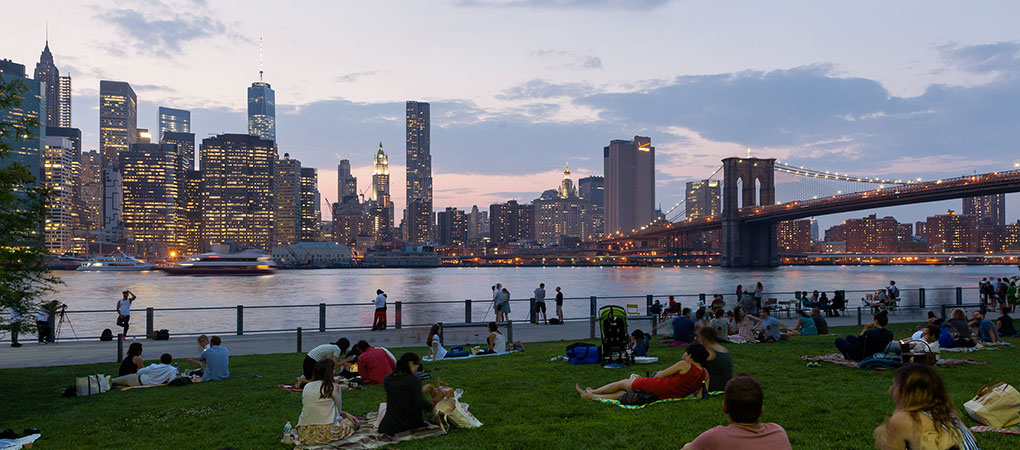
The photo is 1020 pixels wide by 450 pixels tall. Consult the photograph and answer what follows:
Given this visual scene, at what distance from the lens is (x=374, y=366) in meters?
10.7

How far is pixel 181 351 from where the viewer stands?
52.1 ft

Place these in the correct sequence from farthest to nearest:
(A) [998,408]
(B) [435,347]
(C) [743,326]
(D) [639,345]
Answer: (C) [743,326]
(B) [435,347]
(D) [639,345]
(A) [998,408]

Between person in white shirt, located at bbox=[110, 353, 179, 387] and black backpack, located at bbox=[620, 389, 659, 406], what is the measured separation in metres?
7.90

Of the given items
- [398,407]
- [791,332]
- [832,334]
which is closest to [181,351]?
[398,407]

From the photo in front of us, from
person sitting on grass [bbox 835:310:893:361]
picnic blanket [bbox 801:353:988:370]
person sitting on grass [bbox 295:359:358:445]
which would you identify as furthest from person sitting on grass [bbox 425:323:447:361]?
person sitting on grass [bbox 835:310:893:361]

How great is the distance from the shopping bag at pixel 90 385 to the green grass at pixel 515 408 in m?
0.26

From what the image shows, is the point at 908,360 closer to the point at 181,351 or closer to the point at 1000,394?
the point at 1000,394

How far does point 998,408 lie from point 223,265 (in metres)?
137

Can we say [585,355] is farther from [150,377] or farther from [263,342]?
[263,342]

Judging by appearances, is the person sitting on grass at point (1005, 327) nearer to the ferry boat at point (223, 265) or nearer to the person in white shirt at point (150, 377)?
the person in white shirt at point (150, 377)

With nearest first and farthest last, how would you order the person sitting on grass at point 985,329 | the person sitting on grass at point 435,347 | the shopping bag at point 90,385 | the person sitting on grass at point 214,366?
the shopping bag at point 90,385 → the person sitting on grass at point 214,366 → the person sitting on grass at point 435,347 → the person sitting on grass at point 985,329

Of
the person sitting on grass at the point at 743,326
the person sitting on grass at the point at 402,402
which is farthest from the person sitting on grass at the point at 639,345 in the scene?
the person sitting on grass at the point at 402,402

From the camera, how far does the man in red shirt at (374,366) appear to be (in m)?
10.7

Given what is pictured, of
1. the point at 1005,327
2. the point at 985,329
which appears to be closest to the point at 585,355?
the point at 985,329
